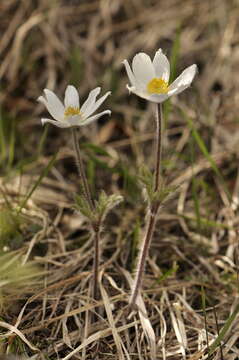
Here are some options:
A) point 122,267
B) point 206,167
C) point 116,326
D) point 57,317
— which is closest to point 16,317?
point 57,317

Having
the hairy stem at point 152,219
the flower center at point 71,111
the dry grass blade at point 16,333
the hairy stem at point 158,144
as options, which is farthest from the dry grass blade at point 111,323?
the flower center at point 71,111

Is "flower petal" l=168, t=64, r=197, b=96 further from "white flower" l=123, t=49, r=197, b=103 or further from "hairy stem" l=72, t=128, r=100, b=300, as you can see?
"hairy stem" l=72, t=128, r=100, b=300

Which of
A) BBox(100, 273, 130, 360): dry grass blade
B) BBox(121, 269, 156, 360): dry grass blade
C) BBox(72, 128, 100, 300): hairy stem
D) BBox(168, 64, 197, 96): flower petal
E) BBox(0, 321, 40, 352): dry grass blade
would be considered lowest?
BBox(121, 269, 156, 360): dry grass blade

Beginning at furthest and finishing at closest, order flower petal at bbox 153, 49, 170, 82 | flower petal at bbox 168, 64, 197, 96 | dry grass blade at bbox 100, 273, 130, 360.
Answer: flower petal at bbox 153, 49, 170, 82 < dry grass blade at bbox 100, 273, 130, 360 < flower petal at bbox 168, 64, 197, 96

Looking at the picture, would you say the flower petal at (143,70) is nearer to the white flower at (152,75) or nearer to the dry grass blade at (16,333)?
the white flower at (152,75)

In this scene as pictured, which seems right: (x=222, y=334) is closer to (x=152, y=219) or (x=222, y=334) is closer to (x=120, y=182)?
(x=152, y=219)

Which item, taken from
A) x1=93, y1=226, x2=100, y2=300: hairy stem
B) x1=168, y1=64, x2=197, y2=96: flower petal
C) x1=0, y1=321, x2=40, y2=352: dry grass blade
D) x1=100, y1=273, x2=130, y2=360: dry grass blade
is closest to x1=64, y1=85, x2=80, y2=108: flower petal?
x1=168, y1=64, x2=197, y2=96: flower petal
